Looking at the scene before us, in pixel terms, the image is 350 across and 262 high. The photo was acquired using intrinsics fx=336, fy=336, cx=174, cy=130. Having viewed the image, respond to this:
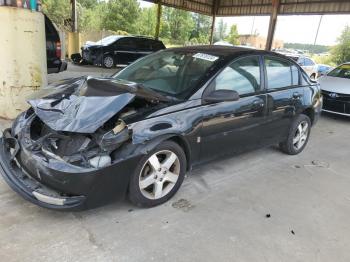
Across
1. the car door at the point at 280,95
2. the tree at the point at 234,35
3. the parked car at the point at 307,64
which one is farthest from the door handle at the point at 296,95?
the tree at the point at 234,35

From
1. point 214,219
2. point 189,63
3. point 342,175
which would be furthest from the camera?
point 342,175

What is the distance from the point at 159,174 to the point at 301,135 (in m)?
2.92

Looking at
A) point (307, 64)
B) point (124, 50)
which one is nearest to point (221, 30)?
point (307, 64)

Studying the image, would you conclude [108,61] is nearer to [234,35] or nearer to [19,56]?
[19,56]

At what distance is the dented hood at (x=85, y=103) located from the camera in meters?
2.80

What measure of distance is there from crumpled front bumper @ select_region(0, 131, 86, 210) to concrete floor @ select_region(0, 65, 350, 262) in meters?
0.26

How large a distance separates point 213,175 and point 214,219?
3.29ft

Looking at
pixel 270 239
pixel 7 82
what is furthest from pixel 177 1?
pixel 270 239

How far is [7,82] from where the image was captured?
5047 millimetres

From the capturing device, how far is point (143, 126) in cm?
292

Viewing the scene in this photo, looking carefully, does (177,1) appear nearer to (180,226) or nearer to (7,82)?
(7,82)

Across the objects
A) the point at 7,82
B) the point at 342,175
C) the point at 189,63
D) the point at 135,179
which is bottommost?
the point at 342,175

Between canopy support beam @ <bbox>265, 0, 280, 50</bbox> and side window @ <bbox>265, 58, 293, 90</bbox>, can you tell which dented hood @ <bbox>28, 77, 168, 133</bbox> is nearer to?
side window @ <bbox>265, 58, 293, 90</bbox>

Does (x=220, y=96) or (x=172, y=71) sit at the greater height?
(x=172, y=71)
